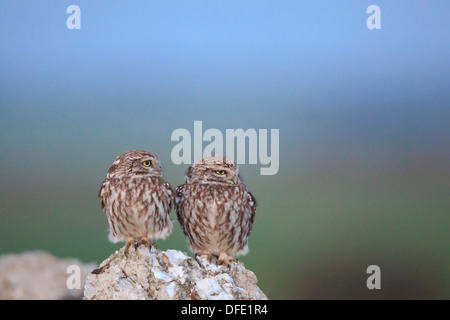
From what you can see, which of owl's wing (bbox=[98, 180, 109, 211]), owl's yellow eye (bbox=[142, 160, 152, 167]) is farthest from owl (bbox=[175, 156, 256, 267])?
owl's wing (bbox=[98, 180, 109, 211])

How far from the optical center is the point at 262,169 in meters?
3.93

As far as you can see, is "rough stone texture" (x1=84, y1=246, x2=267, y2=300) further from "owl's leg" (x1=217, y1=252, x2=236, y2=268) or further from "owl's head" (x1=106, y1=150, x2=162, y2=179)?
"owl's head" (x1=106, y1=150, x2=162, y2=179)

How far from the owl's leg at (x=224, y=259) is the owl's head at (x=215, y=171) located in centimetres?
50

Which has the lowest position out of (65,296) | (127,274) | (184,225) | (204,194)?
(65,296)

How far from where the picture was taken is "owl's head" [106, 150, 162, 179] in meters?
3.23

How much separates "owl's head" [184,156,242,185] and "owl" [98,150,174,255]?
0.28 metres

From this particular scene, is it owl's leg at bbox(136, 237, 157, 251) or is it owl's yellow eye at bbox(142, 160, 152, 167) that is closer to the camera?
owl's leg at bbox(136, 237, 157, 251)

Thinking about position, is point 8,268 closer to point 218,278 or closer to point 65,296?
point 65,296

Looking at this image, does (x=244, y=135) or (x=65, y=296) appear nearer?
(x=244, y=135)

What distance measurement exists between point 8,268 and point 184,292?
402 centimetres

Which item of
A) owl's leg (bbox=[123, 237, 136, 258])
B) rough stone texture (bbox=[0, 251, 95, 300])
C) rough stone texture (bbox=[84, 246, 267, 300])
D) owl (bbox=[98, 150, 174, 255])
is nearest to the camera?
rough stone texture (bbox=[84, 246, 267, 300])

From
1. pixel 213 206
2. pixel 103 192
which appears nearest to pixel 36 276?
pixel 103 192

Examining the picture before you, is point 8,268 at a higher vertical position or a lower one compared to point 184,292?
lower
